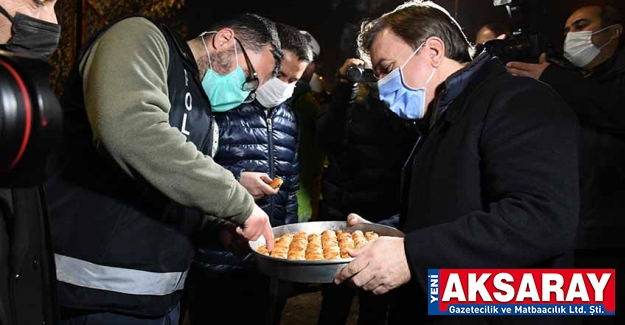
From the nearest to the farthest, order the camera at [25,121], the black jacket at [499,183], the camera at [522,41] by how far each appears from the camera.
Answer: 1. the camera at [25,121]
2. the black jacket at [499,183]
3. the camera at [522,41]

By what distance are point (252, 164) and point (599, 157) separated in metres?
2.07

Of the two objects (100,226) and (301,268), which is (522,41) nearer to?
(301,268)

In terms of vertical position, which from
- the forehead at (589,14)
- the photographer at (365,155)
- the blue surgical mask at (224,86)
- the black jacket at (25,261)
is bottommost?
the photographer at (365,155)

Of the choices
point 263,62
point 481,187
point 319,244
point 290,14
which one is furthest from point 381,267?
point 290,14

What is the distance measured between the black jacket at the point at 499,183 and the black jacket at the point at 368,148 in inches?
73.5

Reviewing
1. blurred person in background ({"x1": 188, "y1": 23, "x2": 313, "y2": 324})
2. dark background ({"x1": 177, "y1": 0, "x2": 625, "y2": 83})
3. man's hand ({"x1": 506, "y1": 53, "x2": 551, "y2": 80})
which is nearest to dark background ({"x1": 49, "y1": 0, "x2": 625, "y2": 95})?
dark background ({"x1": 177, "y1": 0, "x2": 625, "y2": 83})

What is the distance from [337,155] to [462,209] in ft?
8.19

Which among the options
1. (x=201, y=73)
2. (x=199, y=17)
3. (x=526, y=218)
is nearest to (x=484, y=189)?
(x=526, y=218)

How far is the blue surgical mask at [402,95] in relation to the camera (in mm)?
2021

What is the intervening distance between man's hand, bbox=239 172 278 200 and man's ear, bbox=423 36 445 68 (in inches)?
44.7

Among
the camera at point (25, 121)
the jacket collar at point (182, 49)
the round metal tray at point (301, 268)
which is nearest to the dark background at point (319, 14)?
the jacket collar at point (182, 49)

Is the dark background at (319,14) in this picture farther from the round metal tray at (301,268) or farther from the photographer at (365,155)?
the round metal tray at (301,268)

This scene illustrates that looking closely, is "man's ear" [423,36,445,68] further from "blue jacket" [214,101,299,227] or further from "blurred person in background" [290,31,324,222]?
"blurred person in background" [290,31,324,222]

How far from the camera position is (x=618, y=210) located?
2932 mm
